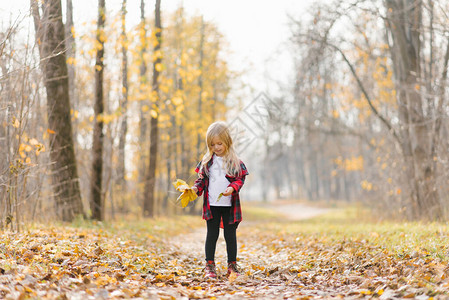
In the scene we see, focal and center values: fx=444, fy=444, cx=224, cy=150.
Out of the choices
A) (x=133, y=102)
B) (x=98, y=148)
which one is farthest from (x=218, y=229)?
(x=133, y=102)

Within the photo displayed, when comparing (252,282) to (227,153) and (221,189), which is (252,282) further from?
(227,153)

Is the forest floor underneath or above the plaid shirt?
underneath

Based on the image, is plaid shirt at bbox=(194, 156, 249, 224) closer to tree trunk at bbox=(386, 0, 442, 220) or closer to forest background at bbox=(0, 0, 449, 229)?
forest background at bbox=(0, 0, 449, 229)

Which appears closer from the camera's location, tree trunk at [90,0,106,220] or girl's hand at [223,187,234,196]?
girl's hand at [223,187,234,196]

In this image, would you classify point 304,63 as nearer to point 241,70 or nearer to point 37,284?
point 37,284

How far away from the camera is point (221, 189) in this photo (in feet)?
16.8

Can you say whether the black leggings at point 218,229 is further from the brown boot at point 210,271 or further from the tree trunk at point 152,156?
the tree trunk at point 152,156

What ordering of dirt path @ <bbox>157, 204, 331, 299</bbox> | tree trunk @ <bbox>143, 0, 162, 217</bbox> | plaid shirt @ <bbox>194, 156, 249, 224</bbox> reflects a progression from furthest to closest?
tree trunk @ <bbox>143, 0, 162, 217</bbox> → plaid shirt @ <bbox>194, 156, 249, 224</bbox> → dirt path @ <bbox>157, 204, 331, 299</bbox>

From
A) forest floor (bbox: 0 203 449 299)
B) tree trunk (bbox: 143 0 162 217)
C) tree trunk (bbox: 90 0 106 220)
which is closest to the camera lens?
forest floor (bbox: 0 203 449 299)

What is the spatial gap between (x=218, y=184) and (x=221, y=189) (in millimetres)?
67

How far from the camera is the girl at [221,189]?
509 cm

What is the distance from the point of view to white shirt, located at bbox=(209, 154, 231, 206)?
5090 mm

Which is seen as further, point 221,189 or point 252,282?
point 221,189

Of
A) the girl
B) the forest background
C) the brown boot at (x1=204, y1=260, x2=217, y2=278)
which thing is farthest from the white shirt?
the forest background
